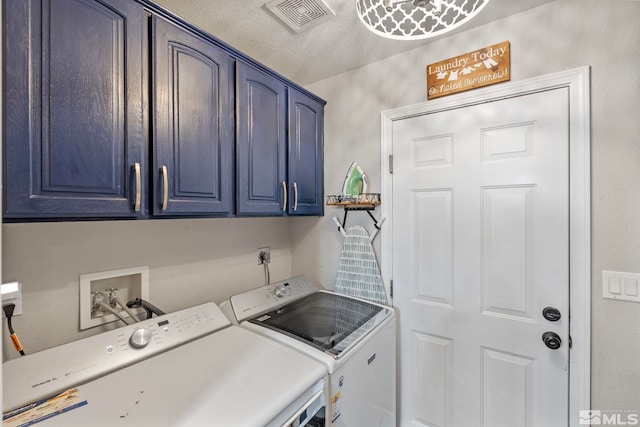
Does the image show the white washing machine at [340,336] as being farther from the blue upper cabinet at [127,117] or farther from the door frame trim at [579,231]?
the door frame trim at [579,231]

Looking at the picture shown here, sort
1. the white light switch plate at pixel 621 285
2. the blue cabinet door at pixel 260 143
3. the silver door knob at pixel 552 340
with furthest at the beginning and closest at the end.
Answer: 1. the blue cabinet door at pixel 260 143
2. the silver door knob at pixel 552 340
3. the white light switch plate at pixel 621 285

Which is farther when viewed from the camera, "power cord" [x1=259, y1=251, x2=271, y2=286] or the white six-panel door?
"power cord" [x1=259, y1=251, x2=271, y2=286]

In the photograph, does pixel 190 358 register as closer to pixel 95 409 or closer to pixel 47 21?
pixel 95 409

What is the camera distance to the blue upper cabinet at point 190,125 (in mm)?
1157

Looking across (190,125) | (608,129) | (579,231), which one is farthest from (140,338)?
(608,129)

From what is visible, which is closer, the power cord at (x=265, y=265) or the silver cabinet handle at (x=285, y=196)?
the silver cabinet handle at (x=285, y=196)

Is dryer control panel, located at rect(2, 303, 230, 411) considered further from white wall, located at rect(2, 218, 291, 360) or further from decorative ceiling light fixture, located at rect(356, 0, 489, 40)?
decorative ceiling light fixture, located at rect(356, 0, 489, 40)

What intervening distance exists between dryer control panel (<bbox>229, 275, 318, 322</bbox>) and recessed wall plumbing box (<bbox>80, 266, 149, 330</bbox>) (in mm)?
428

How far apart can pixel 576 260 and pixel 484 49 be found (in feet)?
3.63

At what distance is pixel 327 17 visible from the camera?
1469mm

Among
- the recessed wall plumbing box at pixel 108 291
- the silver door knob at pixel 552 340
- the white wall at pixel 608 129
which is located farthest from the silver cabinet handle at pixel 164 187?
the silver door knob at pixel 552 340

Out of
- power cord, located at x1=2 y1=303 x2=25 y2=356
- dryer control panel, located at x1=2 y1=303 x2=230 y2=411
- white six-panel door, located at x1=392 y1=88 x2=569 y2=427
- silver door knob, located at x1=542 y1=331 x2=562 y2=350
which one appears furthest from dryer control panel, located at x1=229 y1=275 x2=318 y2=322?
silver door knob, located at x1=542 y1=331 x2=562 y2=350

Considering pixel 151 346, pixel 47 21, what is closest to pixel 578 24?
pixel 47 21

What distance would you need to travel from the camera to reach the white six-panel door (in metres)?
1.40
